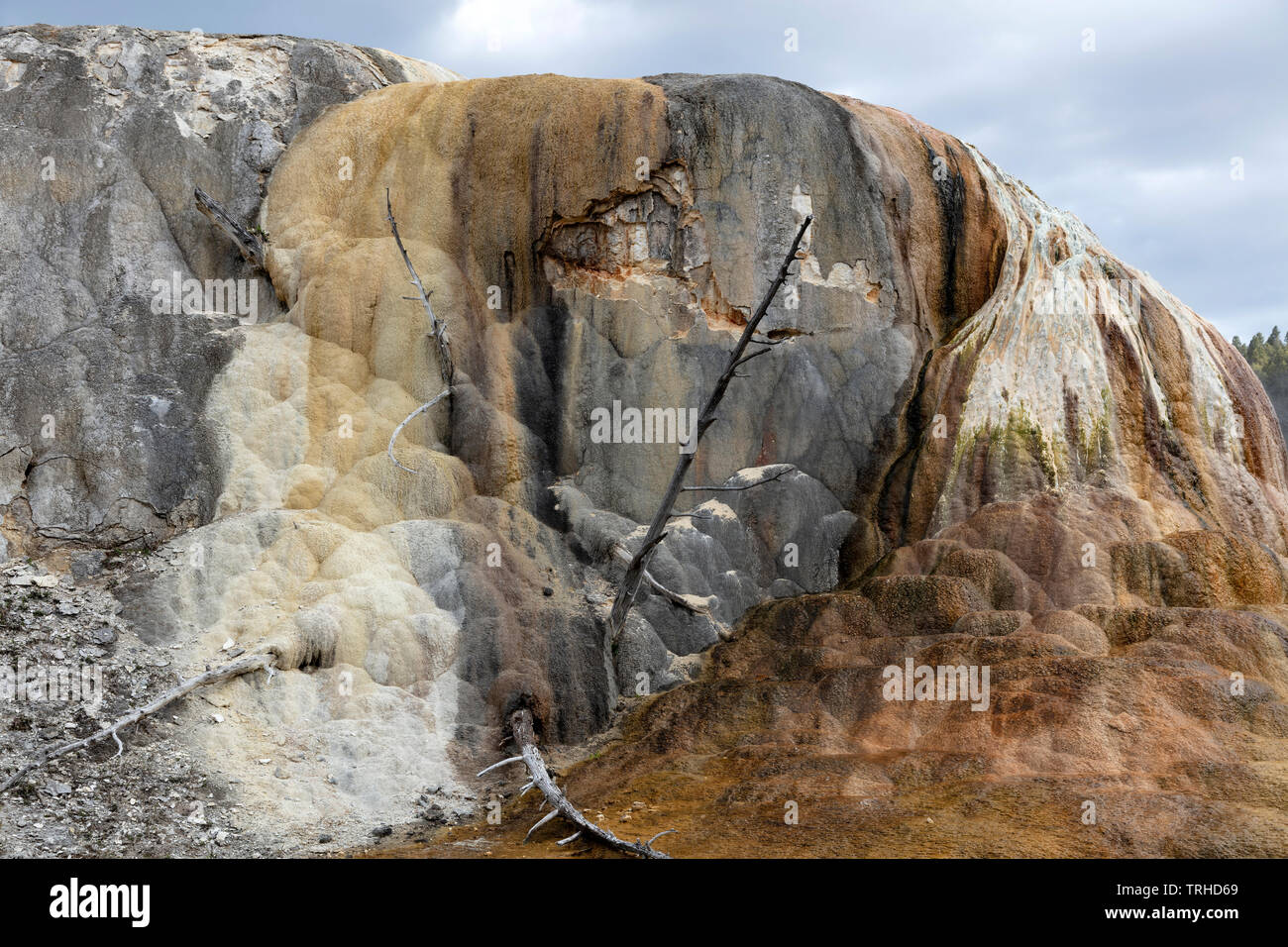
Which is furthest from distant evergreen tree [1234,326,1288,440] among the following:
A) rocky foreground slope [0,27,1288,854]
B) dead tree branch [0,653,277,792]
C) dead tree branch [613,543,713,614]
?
dead tree branch [0,653,277,792]

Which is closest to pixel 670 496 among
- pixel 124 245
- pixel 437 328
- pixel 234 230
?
pixel 437 328

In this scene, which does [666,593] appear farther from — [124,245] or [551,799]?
[124,245]

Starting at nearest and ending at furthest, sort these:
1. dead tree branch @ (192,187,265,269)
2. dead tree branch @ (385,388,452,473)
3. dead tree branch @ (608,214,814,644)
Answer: dead tree branch @ (608,214,814,644) → dead tree branch @ (385,388,452,473) → dead tree branch @ (192,187,265,269)

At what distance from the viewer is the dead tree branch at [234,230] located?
16.2 meters

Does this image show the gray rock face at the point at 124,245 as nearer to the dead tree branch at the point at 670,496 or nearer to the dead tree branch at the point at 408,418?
the dead tree branch at the point at 408,418

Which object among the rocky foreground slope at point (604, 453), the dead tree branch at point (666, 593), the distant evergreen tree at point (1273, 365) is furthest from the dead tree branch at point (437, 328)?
the distant evergreen tree at point (1273, 365)

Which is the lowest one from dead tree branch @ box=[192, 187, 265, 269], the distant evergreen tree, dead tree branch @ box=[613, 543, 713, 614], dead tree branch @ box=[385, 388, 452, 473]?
dead tree branch @ box=[613, 543, 713, 614]

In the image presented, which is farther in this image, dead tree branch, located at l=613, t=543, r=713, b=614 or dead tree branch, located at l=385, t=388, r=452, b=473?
dead tree branch, located at l=613, t=543, r=713, b=614

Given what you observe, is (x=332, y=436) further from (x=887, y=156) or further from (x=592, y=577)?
(x=887, y=156)

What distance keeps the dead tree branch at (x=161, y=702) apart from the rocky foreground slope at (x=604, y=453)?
0.17 metres

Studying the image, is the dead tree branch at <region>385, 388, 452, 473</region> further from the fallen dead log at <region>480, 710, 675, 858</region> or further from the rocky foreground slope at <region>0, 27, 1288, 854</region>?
the fallen dead log at <region>480, 710, 675, 858</region>

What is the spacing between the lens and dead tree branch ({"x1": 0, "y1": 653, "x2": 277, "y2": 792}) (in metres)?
10.5

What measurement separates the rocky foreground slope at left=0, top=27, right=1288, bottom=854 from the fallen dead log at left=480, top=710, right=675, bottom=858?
373mm

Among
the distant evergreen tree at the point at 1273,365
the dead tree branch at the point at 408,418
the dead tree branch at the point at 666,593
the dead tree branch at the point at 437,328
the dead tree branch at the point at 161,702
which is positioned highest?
the distant evergreen tree at the point at 1273,365
